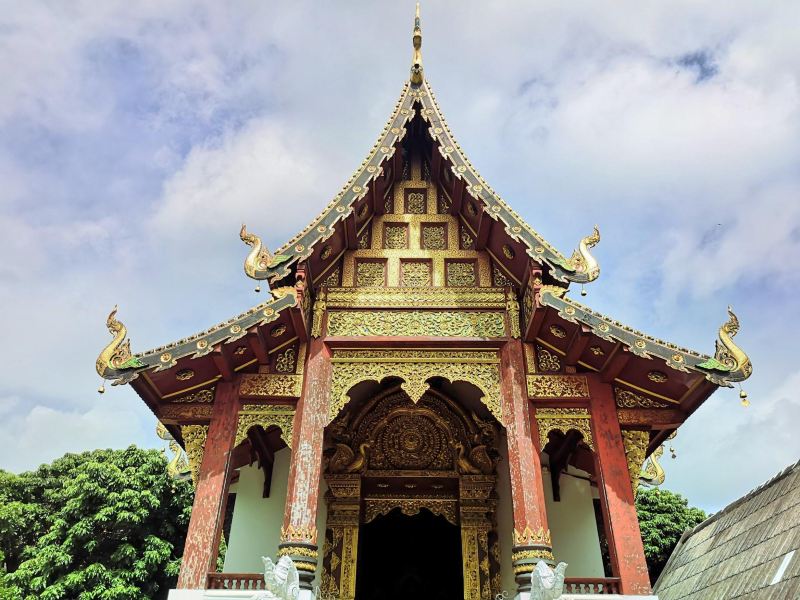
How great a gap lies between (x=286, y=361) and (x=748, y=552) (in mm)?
7499

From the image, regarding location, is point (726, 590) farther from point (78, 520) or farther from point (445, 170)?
point (78, 520)

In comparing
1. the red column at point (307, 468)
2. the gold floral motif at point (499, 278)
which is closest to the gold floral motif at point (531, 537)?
the red column at point (307, 468)

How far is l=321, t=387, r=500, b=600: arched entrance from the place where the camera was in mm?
10289

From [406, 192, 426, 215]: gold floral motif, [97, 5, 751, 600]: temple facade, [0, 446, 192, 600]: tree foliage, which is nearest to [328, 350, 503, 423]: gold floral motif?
[97, 5, 751, 600]: temple facade

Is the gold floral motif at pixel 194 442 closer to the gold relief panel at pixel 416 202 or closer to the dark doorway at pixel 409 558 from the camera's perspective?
the dark doorway at pixel 409 558

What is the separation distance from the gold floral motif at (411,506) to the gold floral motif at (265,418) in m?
3.20

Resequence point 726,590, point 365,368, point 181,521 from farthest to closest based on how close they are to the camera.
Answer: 1. point 181,521
2. point 726,590
3. point 365,368

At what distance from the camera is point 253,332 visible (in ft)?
25.6

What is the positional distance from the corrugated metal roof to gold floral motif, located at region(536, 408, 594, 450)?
9.21 ft

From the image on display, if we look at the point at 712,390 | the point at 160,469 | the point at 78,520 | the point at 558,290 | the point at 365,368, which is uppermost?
the point at 160,469

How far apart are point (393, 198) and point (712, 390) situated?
5159 mm

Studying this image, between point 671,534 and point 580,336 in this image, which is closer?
point 580,336

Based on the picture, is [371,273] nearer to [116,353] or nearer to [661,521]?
[116,353]

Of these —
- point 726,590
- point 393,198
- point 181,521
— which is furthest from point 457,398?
point 181,521
